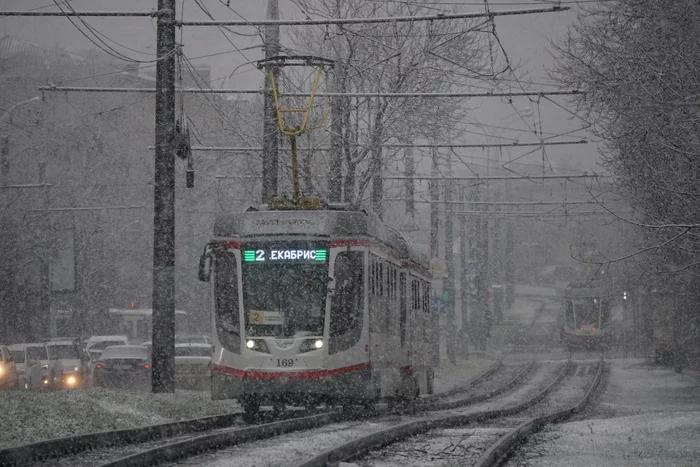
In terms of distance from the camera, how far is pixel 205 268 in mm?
16688

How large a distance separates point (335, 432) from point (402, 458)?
284cm

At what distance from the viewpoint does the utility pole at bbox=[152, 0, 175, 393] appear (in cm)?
1873

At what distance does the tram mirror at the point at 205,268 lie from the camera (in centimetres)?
1648

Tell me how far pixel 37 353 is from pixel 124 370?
3.30 meters

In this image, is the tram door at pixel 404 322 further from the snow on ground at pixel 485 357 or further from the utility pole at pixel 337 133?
the snow on ground at pixel 485 357

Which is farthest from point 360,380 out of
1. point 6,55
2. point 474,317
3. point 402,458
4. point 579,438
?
point 6,55

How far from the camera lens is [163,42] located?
62.0ft

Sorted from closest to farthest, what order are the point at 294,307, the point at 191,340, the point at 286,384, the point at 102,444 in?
1. the point at 102,444
2. the point at 286,384
3. the point at 294,307
4. the point at 191,340

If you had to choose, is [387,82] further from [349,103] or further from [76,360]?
[76,360]

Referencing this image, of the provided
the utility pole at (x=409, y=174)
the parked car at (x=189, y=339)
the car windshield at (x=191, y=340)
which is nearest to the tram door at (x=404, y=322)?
the utility pole at (x=409, y=174)

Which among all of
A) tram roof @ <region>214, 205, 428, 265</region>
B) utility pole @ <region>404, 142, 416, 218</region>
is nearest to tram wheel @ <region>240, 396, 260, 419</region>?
tram roof @ <region>214, 205, 428, 265</region>

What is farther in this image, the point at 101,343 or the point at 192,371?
the point at 101,343

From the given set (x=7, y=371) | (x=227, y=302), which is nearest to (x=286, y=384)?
(x=227, y=302)

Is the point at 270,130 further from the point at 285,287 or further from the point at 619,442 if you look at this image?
the point at 619,442
